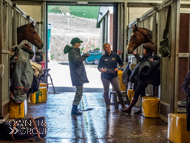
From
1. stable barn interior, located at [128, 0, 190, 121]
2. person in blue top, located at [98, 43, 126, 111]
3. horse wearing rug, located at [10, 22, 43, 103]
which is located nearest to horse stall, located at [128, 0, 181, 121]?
stable barn interior, located at [128, 0, 190, 121]

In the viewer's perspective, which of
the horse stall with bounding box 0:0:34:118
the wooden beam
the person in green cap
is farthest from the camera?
the person in green cap

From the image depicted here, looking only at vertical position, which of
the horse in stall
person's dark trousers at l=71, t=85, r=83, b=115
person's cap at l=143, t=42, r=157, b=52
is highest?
the horse in stall

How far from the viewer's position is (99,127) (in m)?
5.56

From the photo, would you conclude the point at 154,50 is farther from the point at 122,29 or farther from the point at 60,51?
the point at 60,51

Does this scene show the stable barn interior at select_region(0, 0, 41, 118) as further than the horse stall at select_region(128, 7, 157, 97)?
No

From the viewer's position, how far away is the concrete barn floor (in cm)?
474

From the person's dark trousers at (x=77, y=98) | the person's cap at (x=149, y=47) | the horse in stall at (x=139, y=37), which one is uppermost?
the horse in stall at (x=139, y=37)

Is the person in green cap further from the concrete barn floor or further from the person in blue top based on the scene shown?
the person in blue top

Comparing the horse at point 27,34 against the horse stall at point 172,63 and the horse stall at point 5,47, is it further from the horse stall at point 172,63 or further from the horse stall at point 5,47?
the horse stall at point 172,63

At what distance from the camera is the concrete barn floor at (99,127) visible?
4.74 meters

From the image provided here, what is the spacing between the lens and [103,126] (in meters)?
5.64

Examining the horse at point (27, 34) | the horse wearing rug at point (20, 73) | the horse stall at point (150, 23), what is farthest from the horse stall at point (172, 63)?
the horse at point (27, 34)

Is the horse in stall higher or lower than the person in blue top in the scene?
higher

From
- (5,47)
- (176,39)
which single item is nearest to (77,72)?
(5,47)
